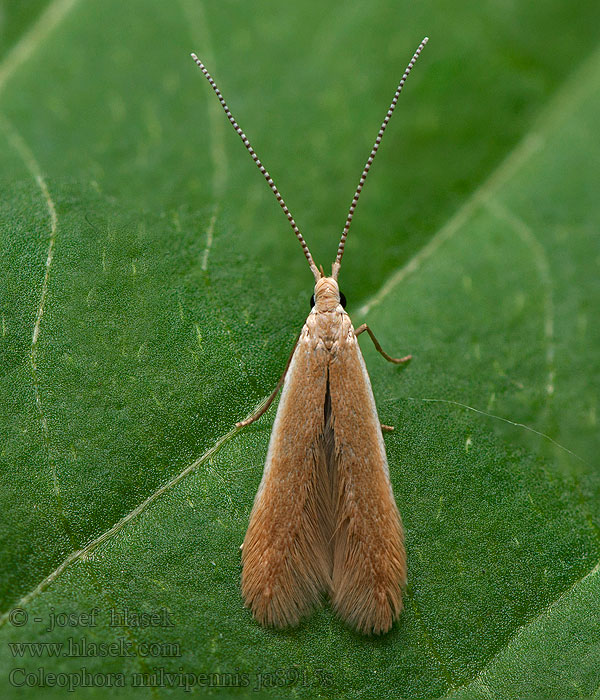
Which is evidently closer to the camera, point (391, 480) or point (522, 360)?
point (391, 480)

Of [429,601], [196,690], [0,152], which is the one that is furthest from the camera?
[0,152]

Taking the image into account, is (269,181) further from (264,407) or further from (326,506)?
(326,506)

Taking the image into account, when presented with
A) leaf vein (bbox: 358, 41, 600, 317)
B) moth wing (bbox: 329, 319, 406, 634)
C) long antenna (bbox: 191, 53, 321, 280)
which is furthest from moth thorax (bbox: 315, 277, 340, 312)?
leaf vein (bbox: 358, 41, 600, 317)

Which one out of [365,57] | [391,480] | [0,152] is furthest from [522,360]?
[0,152]

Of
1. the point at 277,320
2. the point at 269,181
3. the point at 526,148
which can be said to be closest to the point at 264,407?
the point at 277,320

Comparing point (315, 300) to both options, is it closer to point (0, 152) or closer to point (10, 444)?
point (10, 444)
